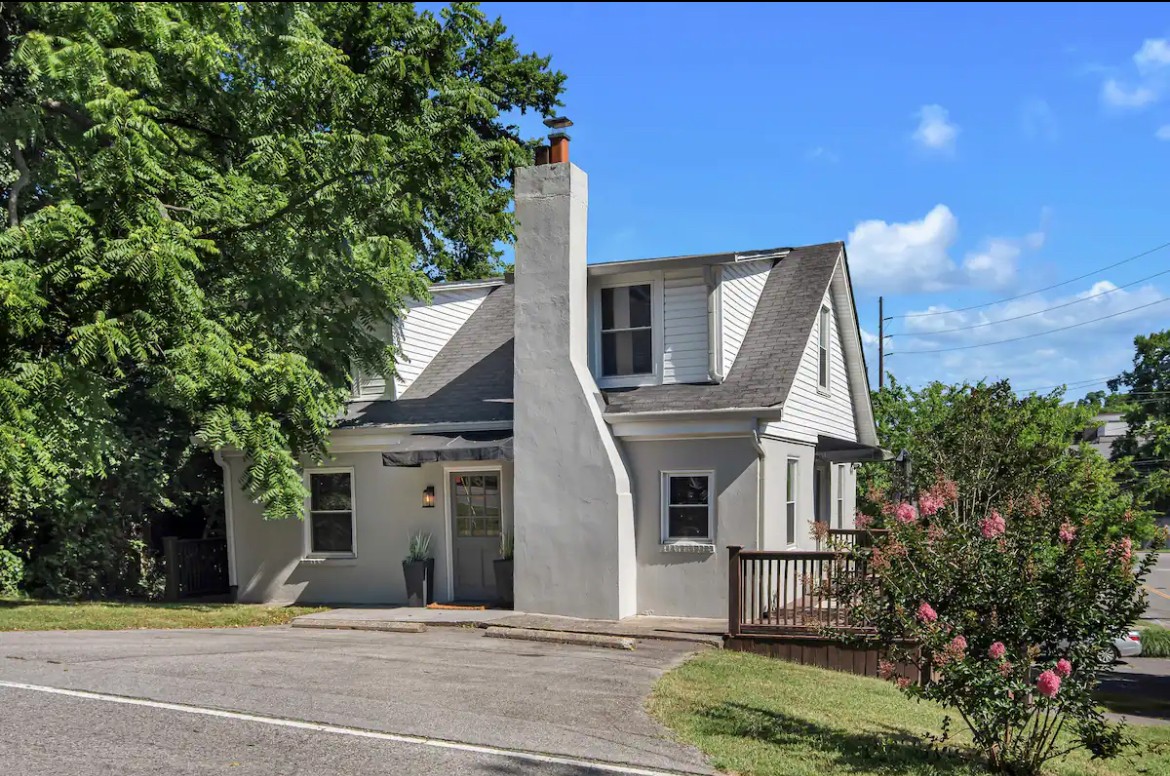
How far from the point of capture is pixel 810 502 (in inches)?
690

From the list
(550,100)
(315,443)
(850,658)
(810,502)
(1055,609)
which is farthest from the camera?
(550,100)

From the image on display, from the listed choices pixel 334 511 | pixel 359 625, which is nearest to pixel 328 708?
pixel 359 625

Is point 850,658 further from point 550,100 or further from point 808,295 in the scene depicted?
point 550,100

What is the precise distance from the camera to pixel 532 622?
1402 centimetres

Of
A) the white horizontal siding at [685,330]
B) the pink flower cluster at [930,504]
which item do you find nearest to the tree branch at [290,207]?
the white horizontal siding at [685,330]

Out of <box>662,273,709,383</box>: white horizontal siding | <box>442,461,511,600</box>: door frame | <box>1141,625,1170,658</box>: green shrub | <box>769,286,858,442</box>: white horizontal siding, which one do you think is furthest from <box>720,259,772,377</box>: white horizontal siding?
<box>1141,625,1170,658</box>: green shrub

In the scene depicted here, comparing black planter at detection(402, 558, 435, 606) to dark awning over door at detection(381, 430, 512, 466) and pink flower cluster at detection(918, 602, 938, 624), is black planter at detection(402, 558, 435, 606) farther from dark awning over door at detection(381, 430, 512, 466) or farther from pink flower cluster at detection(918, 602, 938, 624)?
pink flower cluster at detection(918, 602, 938, 624)

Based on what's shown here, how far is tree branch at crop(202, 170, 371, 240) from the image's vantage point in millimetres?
14922

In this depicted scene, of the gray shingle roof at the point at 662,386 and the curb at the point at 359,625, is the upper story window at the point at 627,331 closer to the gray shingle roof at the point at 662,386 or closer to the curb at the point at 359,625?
the gray shingle roof at the point at 662,386

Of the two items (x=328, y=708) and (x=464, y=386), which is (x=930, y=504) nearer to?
(x=328, y=708)

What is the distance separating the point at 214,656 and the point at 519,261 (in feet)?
23.4

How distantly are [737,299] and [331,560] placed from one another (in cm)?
809

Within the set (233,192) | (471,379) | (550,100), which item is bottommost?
(471,379)

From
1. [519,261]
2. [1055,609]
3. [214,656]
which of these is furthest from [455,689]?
[519,261]
